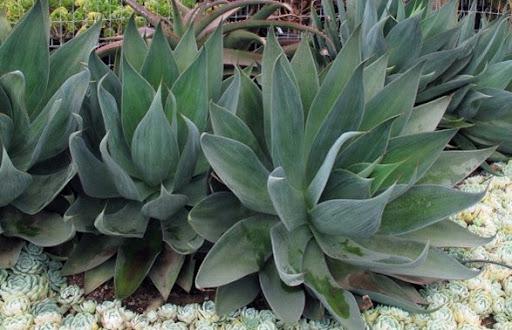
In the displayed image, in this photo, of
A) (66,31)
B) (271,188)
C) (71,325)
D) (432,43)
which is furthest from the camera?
(66,31)

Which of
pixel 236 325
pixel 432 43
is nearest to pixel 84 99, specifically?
pixel 236 325

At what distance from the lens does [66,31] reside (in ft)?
10.9

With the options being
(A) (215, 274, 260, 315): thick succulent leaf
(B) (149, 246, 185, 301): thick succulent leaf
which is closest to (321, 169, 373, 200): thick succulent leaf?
(A) (215, 274, 260, 315): thick succulent leaf

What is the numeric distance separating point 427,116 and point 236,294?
0.66 meters

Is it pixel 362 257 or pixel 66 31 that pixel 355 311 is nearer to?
pixel 362 257

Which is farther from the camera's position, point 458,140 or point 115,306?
point 458,140

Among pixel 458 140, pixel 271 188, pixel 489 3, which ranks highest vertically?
pixel 271 188

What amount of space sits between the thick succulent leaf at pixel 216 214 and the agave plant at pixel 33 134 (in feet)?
0.87

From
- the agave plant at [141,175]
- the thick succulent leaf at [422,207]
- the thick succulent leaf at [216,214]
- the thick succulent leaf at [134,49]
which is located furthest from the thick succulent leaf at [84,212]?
the thick succulent leaf at [422,207]

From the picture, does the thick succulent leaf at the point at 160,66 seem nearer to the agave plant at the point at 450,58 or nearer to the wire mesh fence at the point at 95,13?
the agave plant at the point at 450,58

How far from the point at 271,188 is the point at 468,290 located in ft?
2.02

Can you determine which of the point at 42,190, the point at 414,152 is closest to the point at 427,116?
the point at 414,152

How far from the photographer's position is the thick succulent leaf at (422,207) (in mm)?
1338

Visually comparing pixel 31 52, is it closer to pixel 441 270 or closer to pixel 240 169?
pixel 240 169
